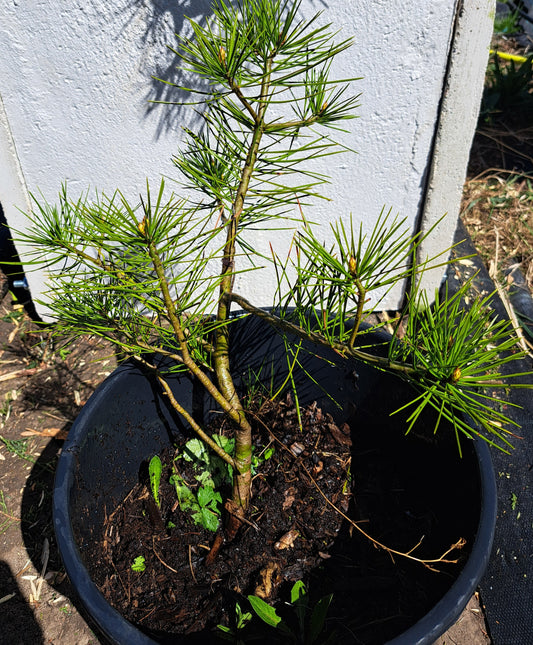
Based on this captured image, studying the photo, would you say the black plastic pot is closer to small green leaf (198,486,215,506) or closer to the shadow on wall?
small green leaf (198,486,215,506)

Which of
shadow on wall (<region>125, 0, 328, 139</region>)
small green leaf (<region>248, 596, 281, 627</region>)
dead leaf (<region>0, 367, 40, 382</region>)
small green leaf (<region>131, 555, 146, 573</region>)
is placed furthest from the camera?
dead leaf (<region>0, 367, 40, 382</region>)

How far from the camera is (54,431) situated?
2.07 meters

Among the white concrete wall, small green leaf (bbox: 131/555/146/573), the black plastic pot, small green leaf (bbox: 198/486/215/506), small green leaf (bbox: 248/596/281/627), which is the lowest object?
small green leaf (bbox: 131/555/146/573)

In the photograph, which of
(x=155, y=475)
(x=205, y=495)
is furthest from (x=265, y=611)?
(x=155, y=475)

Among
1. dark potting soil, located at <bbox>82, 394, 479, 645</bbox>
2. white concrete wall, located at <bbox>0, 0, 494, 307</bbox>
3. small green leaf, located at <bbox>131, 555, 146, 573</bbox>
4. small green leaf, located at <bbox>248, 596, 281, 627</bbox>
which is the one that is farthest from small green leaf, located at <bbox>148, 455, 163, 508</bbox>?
white concrete wall, located at <bbox>0, 0, 494, 307</bbox>

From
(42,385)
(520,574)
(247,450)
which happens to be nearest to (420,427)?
(247,450)

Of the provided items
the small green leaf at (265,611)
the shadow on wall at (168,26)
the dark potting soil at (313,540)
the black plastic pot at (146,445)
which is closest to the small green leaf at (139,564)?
the dark potting soil at (313,540)

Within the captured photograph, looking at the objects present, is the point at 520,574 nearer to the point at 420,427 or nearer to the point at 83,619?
the point at 420,427

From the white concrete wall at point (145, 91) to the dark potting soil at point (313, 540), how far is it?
95 centimetres

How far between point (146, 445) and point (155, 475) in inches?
3.5

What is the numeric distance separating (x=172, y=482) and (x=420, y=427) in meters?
0.67

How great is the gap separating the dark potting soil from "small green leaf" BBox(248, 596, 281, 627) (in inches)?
2.2

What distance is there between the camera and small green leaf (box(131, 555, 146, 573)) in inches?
52.7

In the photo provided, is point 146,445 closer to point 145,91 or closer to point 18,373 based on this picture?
point 18,373
